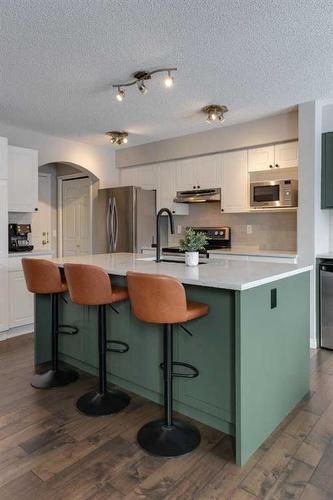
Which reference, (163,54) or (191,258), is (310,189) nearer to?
(191,258)

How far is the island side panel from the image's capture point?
1873 mm

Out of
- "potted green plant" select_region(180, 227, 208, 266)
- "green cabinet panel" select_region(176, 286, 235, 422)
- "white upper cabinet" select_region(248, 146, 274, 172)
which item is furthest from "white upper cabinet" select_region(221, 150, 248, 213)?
"green cabinet panel" select_region(176, 286, 235, 422)

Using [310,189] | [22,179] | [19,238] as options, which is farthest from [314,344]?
[22,179]

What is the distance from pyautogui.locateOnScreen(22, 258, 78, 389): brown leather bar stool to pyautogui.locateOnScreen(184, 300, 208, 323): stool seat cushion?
3.91 ft

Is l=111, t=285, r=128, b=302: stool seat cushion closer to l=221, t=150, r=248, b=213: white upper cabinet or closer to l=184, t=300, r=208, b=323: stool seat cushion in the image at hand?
l=184, t=300, r=208, b=323: stool seat cushion

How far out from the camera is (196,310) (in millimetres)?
2008

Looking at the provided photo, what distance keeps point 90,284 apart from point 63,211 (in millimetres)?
4520

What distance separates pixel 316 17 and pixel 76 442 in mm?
2965


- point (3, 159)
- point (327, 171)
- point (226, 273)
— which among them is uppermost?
point (3, 159)

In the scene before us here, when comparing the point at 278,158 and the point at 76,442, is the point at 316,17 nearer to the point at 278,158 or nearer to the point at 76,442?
the point at 278,158

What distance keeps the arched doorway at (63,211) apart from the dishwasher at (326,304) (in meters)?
3.77

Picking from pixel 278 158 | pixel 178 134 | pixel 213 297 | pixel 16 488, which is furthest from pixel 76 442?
pixel 178 134

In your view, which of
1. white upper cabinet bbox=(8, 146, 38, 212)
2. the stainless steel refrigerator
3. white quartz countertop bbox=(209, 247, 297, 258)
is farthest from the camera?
the stainless steel refrigerator

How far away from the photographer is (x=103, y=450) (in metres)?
1.99
